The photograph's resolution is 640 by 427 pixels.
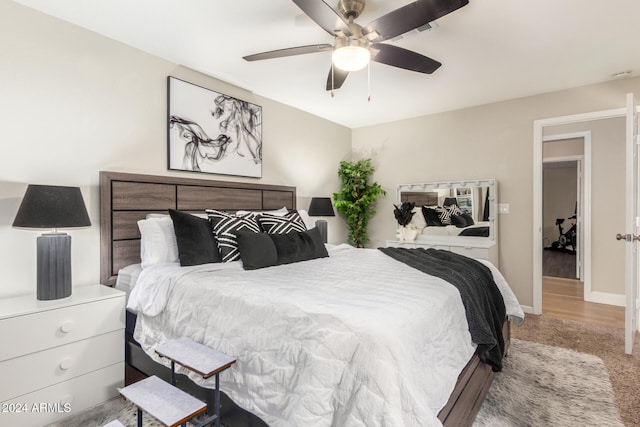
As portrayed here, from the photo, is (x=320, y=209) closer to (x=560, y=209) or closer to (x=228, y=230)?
(x=228, y=230)

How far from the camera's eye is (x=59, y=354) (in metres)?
1.87

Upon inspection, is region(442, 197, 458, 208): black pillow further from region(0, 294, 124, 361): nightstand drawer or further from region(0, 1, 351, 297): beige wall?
region(0, 294, 124, 361): nightstand drawer

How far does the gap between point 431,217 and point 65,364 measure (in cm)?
402

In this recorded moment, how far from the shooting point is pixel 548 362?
101 inches

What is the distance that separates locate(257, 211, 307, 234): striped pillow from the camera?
2781 mm

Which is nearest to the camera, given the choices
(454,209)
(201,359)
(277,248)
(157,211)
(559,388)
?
(201,359)

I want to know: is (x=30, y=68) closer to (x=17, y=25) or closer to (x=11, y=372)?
(x=17, y=25)

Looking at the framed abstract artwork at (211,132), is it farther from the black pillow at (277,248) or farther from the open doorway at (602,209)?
the open doorway at (602,209)

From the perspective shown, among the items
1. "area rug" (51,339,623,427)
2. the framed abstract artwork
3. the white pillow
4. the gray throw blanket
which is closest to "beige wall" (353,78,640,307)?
"area rug" (51,339,623,427)

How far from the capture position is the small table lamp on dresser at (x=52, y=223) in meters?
1.86

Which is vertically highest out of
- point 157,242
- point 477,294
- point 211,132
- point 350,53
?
point 350,53

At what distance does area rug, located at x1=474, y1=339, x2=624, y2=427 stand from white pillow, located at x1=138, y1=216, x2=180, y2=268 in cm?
225

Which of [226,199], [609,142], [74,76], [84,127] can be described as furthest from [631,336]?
[74,76]

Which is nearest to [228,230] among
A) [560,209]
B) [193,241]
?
[193,241]
